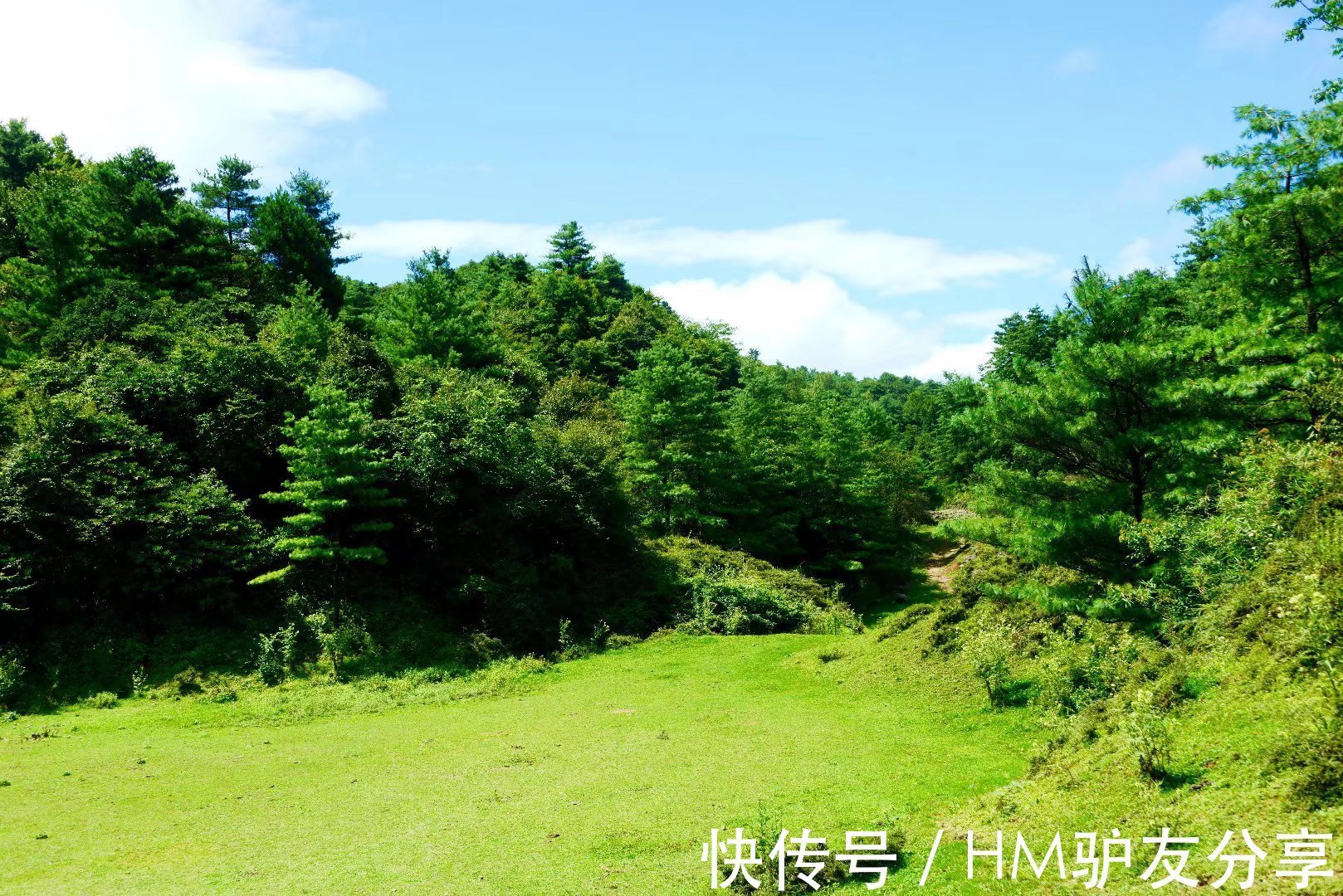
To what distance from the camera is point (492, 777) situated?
1309 centimetres

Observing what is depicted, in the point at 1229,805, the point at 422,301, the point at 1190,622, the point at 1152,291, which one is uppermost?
the point at 422,301

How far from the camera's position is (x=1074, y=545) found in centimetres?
1647

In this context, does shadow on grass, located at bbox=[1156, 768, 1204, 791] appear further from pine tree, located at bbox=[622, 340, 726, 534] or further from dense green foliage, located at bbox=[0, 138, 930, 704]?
pine tree, located at bbox=[622, 340, 726, 534]

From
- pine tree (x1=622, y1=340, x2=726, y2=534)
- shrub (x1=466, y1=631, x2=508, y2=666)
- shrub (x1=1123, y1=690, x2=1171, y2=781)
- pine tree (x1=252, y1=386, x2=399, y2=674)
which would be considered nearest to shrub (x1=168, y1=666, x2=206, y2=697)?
pine tree (x1=252, y1=386, x2=399, y2=674)

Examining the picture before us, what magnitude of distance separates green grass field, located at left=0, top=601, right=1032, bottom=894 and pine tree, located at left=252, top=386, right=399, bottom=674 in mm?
3402

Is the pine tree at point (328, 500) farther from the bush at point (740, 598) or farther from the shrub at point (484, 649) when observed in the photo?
the bush at point (740, 598)

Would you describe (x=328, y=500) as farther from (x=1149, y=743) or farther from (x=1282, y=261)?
(x=1282, y=261)

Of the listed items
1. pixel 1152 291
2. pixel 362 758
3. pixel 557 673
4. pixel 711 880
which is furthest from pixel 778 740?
pixel 1152 291

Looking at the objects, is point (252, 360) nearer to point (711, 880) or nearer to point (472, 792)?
point (472, 792)

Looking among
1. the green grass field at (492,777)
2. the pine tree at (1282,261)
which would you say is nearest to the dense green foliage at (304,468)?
the green grass field at (492,777)

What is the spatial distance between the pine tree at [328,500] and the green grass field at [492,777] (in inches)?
134

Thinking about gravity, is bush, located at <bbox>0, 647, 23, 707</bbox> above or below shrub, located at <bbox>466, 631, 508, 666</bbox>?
above

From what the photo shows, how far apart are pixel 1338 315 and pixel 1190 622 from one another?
7913mm

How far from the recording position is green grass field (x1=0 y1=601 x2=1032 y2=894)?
9.11 meters
